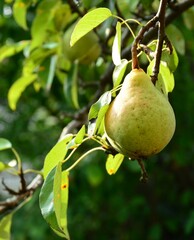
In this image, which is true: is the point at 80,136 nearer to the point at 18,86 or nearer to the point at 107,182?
the point at 18,86

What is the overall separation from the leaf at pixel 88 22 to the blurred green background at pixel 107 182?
65.2 inches

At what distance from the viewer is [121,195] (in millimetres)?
3035

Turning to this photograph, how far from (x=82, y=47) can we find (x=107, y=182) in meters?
1.36

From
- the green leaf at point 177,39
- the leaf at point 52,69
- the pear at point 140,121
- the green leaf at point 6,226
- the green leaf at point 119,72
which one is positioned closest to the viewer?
the pear at point 140,121

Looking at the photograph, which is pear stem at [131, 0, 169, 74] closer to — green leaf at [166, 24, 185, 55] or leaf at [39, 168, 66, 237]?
leaf at [39, 168, 66, 237]

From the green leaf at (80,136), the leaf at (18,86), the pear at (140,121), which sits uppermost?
the pear at (140,121)

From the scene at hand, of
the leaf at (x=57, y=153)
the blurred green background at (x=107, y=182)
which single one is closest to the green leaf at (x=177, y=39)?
the leaf at (x=57, y=153)

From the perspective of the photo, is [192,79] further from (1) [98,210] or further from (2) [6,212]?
(2) [6,212]

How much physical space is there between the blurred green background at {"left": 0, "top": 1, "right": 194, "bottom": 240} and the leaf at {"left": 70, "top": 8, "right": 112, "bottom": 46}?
166 centimetres

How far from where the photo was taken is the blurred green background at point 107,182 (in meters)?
2.78

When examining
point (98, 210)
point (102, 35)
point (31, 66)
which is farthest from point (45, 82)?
point (98, 210)

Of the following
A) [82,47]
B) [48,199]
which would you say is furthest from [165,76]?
[82,47]

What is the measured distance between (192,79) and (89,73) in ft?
3.34

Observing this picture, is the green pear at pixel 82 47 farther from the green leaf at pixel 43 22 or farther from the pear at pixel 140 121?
the pear at pixel 140 121
